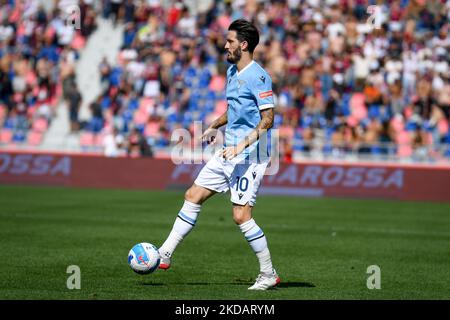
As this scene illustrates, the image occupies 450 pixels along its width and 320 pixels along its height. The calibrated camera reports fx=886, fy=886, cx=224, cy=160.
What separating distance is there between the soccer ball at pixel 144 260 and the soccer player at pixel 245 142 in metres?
0.17

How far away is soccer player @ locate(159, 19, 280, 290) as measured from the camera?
931 centimetres

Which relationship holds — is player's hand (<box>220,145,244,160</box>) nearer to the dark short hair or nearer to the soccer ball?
the dark short hair

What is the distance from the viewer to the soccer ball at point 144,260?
943cm

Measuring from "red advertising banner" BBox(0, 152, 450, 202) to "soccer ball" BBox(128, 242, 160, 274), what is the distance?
1541 centimetres

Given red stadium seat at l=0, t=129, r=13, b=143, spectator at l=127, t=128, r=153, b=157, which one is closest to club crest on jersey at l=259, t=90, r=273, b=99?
spectator at l=127, t=128, r=153, b=157

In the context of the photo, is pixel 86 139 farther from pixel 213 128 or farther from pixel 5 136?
pixel 213 128

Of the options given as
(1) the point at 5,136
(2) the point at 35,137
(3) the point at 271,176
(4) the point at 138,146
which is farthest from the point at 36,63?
(3) the point at 271,176

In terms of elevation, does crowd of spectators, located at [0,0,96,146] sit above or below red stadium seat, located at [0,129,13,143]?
above

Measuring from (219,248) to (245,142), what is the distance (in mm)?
4306

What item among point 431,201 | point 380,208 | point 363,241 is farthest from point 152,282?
point 431,201

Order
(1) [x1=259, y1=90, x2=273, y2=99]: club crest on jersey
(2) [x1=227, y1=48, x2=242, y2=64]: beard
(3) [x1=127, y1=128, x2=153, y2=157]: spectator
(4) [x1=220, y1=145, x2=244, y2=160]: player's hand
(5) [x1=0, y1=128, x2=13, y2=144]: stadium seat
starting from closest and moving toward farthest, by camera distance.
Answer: (4) [x1=220, y1=145, x2=244, y2=160]: player's hand < (1) [x1=259, y1=90, x2=273, y2=99]: club crest on jersey < (2) [x1=227, y1=48, x2=242, y2=64]: beard < (3) [x1=127, y1=128, x2=153, y2=157]: spectator < (5) [x1=0, y1=128, x2=13, y2=144]: stadium seat

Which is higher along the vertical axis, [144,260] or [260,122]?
[260,122]

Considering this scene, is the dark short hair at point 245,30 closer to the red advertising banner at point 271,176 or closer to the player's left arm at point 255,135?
the player's left arm at point 255,135

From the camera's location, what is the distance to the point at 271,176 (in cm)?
2480
